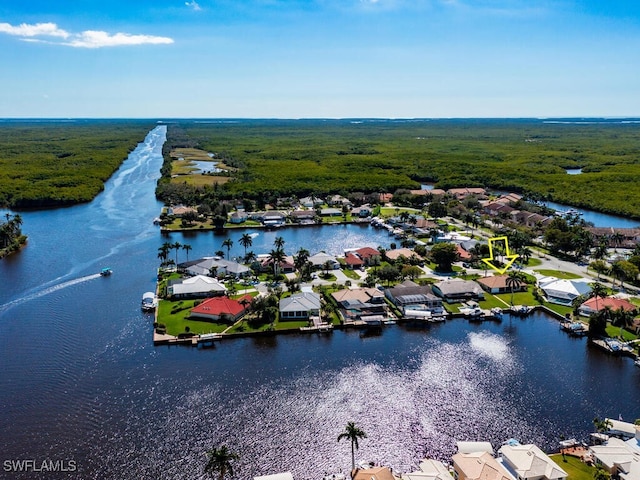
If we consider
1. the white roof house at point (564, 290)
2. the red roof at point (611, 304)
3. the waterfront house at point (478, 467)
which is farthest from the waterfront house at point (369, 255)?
the waterfront house at point (478, 467)

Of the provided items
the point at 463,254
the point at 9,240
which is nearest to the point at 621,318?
the point at 463,254

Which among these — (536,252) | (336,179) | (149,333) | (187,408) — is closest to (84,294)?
(149,333)

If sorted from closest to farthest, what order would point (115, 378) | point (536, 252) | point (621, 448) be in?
point (621, 448) → point (115, 378) → point (536, 252)

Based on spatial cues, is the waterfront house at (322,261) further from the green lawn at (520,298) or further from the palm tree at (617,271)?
the palm tree at (617,271)

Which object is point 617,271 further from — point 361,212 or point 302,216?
point 302,216

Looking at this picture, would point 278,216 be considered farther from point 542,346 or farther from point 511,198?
point 542,346
